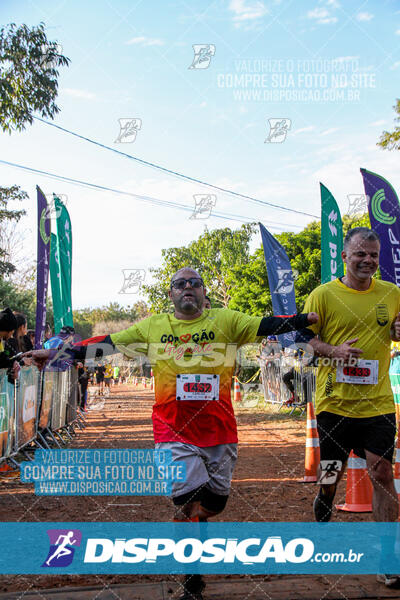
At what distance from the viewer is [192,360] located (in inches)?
150

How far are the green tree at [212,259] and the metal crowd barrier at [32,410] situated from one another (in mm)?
35536

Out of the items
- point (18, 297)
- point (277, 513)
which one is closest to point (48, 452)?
point (277, 513)

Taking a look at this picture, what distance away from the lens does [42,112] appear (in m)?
10.9

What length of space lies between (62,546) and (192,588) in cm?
145

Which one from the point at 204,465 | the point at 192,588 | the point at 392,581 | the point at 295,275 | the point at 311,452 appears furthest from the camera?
the point at 295,275

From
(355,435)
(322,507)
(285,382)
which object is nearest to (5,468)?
(322,507)

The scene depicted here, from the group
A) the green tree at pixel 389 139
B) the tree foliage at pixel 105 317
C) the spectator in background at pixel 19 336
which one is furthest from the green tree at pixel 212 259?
the tree foliage at pixel 105 317

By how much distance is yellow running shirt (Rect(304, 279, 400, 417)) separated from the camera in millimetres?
3982

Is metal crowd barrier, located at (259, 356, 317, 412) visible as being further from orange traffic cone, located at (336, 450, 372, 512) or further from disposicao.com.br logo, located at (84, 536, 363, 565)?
disposicao.com.br logo, located at (84, 536, 363, 565)

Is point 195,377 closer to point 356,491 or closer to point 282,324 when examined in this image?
point 282,324

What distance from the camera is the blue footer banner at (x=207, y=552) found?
364 centimetres

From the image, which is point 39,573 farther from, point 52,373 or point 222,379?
point 52,373

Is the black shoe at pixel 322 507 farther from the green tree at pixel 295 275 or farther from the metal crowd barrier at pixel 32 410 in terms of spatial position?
the green tree at pixel 295 275

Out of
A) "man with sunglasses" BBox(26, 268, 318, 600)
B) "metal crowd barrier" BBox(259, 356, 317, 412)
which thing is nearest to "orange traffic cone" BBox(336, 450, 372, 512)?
"man with sunglasses" BBox(26, 268, 318, 600)
